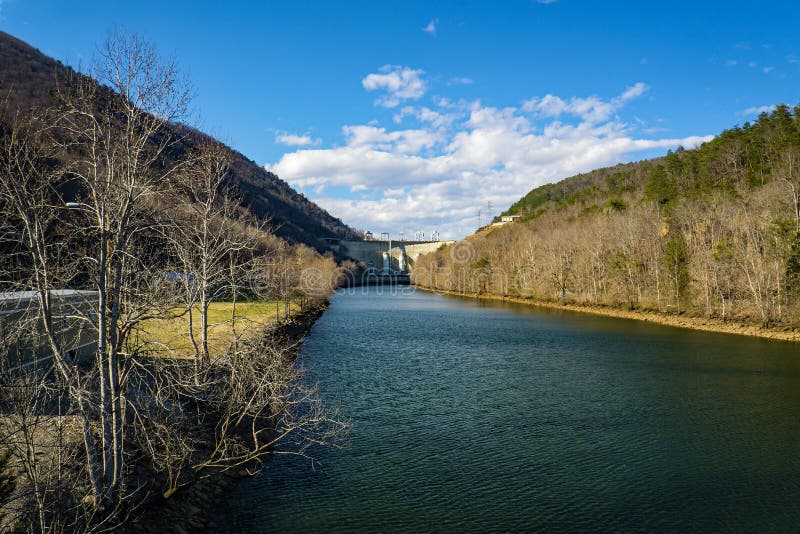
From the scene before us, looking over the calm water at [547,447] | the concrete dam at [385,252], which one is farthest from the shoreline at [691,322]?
the concrete dam at [385,252]

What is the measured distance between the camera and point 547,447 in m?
16.0

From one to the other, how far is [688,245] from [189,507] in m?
53.5

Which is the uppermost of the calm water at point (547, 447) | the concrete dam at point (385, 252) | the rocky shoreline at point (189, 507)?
the concrete dam at point (385, 252)

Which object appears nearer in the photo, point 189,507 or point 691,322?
A: point 189,507

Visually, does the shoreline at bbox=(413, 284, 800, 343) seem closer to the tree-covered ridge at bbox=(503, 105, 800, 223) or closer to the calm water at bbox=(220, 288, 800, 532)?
the calm water at bbox=(220, 288, 800, 532)

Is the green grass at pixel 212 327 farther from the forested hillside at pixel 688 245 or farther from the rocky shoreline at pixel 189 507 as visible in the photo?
the forested hillside at pixel 688 245

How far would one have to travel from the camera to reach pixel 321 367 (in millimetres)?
26969

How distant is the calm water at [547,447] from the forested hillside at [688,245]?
34.1ft

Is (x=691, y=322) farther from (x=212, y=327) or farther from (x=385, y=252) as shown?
(x=385, y=252)

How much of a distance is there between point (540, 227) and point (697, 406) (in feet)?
242

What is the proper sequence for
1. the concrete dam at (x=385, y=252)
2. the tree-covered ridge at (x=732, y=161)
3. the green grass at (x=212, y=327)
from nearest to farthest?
the green grass at (x=212, y=327) < the tree-covered ridge at (x=732, y=161) < the concrete dam at (x=385, y=252)

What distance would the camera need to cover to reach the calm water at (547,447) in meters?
11.9

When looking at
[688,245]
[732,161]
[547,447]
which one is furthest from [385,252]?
[547,447]

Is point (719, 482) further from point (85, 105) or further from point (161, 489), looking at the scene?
point (85, 105)
